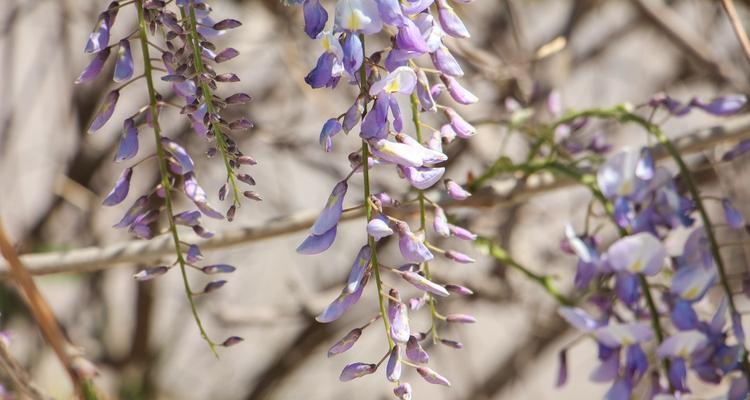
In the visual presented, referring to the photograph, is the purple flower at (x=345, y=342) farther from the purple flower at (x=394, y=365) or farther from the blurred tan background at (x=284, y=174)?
the blurred tan background at (x=284, y=174)

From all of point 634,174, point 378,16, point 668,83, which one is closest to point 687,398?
point 634,174

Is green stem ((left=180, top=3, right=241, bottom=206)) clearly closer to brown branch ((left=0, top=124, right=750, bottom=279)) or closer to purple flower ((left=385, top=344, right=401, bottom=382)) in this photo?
purple flower ((left=385, top=344, right=401, bottom=382))

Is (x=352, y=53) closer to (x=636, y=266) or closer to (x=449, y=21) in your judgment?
(x=449, y=21)

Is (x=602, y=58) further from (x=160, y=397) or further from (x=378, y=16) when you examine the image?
(x=378, y=16)

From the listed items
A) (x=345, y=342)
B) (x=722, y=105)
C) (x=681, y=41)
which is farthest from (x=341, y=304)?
(x=681, y=41)

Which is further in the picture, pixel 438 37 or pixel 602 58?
pixel 602 58
